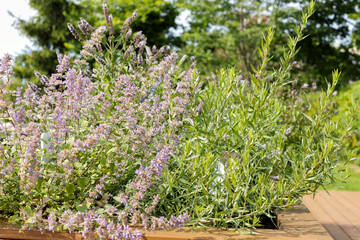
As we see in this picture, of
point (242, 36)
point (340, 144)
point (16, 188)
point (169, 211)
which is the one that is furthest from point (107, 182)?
point (242, 36)

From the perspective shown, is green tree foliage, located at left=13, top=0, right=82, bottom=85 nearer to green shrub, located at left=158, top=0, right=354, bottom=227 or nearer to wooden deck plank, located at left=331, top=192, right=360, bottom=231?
wooden deck plank, located at left=331, top=192, right=360, bottom=231

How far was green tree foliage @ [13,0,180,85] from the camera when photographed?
1512 centimetres

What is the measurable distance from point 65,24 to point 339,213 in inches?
638

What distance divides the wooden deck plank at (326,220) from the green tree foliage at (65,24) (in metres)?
12.0

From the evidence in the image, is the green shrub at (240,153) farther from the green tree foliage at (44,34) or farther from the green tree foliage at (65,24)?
the green tree foliage at (44,34)

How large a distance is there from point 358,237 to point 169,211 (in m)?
1.97

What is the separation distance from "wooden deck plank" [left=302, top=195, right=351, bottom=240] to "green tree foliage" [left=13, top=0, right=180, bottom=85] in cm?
1204

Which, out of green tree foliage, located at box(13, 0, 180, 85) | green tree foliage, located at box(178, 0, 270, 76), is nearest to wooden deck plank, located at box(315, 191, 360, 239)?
green tree foliage, located at box(178, 0, 270, 76)

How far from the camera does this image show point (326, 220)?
3604mm

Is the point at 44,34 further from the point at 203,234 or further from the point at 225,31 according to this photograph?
the point at 203,234

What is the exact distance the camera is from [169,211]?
2.25 metres

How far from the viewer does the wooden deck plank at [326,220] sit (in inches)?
123

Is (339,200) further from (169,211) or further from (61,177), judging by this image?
(61,177)

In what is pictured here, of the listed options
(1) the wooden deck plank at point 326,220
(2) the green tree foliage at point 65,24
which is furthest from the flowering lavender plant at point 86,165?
(2) the green tree foliage at point 65,24
